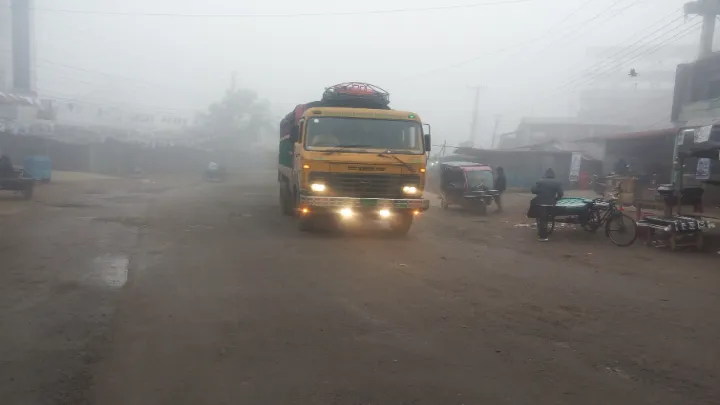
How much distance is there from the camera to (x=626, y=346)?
471cm

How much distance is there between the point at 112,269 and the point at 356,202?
4.43m

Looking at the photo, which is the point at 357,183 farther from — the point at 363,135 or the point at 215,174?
the point at 215,174

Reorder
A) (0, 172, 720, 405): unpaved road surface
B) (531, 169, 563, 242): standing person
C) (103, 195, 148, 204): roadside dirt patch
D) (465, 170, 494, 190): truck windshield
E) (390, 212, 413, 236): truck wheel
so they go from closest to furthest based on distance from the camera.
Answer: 1. (0, 172, 720, 405): unpaved road surface
2. (390, 212, 413, 236): truck wheel
3. (531, 169, 563, 242): standing person
4. (465, 170, 494, 190): truck windshield
5. (103, 195, 148, 204): roadside dirt patch

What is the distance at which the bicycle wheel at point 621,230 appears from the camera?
10586mm

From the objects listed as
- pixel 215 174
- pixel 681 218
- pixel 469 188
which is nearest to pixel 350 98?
pixel 469 188

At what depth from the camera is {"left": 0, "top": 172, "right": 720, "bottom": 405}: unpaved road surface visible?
3.74 meters

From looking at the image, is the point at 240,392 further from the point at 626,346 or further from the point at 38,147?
the point at 38,147

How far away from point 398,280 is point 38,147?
1241 inches

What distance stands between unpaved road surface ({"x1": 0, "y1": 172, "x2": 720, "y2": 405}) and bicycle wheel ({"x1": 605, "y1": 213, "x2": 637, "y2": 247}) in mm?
372

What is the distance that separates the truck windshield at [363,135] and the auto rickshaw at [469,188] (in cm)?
673

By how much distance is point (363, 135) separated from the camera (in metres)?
10.5

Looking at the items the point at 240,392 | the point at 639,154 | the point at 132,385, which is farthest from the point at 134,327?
the point at 639,154

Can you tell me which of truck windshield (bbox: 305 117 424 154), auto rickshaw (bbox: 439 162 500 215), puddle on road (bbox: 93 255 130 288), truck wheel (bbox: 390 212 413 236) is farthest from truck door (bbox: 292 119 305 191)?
auto rickshaw (bbox: 439 162 500 215)

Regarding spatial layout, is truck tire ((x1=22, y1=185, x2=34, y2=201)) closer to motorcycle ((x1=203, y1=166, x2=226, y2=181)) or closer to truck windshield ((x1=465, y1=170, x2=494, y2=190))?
truck windshield ((x1=465, y1=170, x2=494, y2=190))
